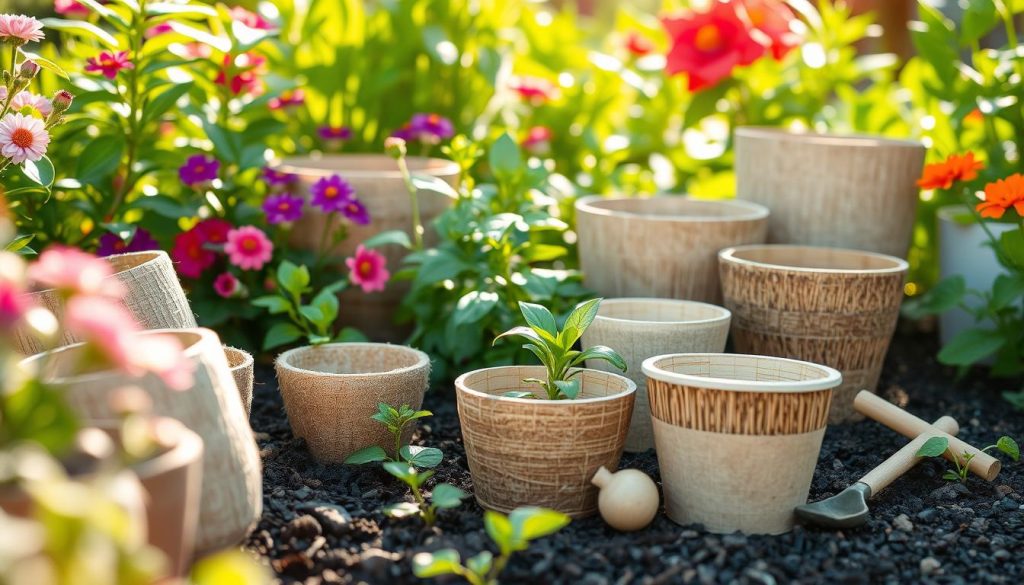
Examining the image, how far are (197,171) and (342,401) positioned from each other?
34.3 inches

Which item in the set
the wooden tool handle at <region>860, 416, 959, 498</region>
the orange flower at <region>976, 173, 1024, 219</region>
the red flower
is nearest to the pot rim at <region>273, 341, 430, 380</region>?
the wooden tool handle at <region>860, 416, 959, 498</region>

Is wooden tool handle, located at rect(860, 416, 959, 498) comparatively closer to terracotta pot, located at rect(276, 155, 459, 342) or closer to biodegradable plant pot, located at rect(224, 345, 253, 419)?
biodegradable plant pot, located at rect(224, 345, 253, 419)

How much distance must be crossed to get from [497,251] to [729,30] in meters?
1.27

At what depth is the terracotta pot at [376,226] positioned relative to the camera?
2.67m

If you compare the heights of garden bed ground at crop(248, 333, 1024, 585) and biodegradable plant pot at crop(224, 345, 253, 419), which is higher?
biodegradable plant pot at crop(224, 345, 253, 419)

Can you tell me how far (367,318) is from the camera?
2742 millimetres

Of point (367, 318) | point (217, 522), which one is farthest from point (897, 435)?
point (217, 522)

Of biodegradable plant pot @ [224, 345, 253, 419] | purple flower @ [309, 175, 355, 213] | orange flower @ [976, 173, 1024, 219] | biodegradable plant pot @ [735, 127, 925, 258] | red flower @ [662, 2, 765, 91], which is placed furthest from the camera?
red flower @ [662, 2, 765, 91]

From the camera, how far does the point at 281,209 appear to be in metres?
2.53

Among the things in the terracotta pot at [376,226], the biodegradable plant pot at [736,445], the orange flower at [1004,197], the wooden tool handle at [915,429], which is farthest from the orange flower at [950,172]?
the terracotta pot at [376,226]

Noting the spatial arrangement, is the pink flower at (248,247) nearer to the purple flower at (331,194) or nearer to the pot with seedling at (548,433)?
the purple flower at (331,194)

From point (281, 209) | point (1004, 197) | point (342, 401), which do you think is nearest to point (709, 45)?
point (1004, 197)

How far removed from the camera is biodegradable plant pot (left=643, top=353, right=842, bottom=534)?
164 centimetres

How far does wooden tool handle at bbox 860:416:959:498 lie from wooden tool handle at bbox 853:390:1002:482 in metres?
0.04
